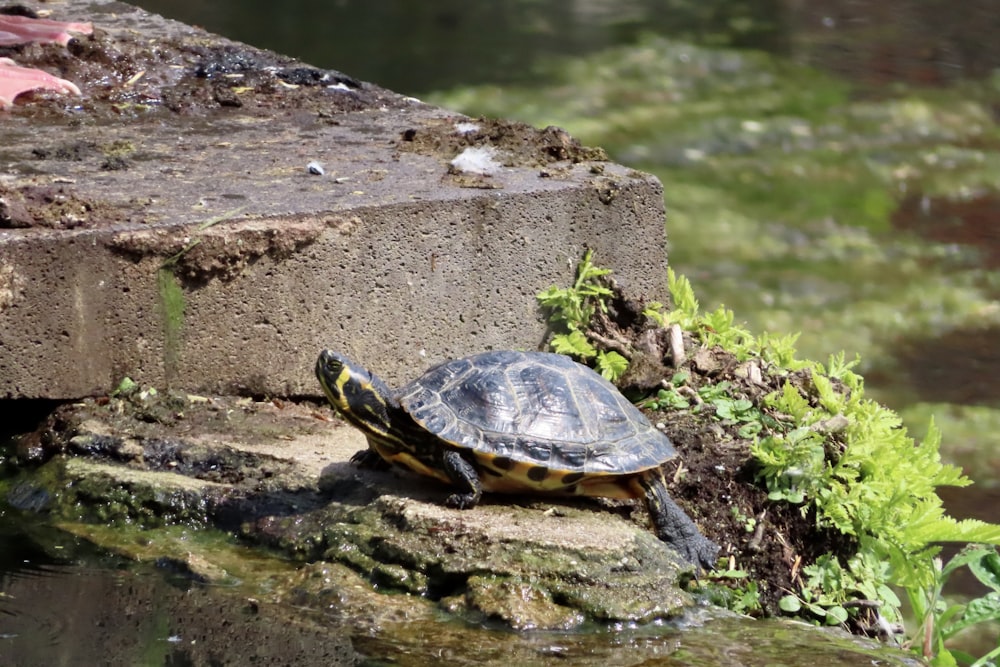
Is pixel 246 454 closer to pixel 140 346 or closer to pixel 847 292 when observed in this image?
pixel 140 346

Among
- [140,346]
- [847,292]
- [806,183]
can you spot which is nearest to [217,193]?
[140,346]

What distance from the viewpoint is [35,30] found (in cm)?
639

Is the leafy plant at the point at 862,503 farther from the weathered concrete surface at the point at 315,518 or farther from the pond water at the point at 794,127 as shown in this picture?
the pond water at the point at 794,127

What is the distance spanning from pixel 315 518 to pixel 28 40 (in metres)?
3.48

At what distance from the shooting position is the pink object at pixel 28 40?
18.9 ft

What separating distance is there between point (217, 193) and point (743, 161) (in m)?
8.45

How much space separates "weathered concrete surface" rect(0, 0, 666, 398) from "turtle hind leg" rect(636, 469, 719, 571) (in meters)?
1.13

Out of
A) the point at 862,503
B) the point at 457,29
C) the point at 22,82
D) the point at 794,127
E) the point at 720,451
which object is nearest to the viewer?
the point at 862,503

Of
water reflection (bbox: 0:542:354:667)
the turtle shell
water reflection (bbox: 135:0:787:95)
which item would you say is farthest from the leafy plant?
water reflection (bbox: 135:0:787:95)

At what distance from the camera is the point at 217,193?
182 inches

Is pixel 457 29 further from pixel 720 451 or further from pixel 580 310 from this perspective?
pixel 720 451

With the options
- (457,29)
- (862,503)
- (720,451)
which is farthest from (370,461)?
(457,29)

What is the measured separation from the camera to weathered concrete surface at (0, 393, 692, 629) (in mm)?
3439

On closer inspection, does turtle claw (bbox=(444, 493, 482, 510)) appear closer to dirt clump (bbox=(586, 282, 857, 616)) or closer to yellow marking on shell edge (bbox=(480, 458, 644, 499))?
yellow marking on shell edge (bbox=(480, 458, 644, 499))
